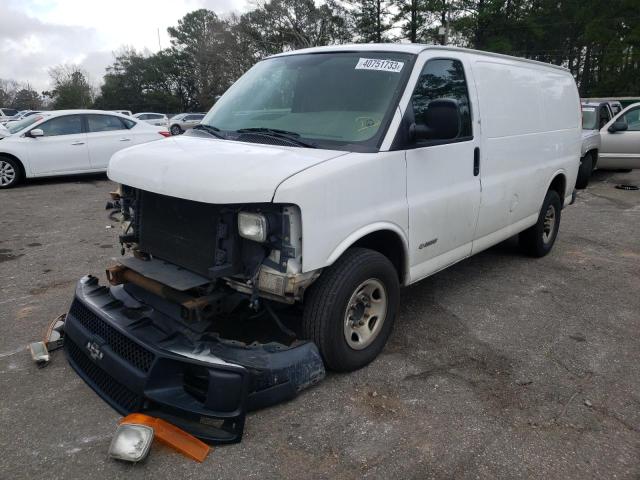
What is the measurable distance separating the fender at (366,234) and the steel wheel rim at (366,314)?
0.31 metres

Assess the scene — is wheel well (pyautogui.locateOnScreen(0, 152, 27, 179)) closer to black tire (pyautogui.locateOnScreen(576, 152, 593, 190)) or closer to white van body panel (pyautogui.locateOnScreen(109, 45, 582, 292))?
white van body panel (pyautogui.locateOnScreen(109, 45, 582, 292))

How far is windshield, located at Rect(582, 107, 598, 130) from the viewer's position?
1138 centimetres

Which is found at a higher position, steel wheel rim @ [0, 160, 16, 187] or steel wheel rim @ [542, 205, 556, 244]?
steel wheel rim @ [0, 160, 16, 187]

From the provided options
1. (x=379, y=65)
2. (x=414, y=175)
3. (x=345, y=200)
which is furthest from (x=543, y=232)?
(x=345, y=200)

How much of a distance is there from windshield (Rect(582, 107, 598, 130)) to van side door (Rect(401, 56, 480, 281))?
8637mm

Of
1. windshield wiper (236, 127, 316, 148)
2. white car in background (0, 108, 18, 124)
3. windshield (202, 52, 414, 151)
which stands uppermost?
white car in background (0, 108, 18, 124)

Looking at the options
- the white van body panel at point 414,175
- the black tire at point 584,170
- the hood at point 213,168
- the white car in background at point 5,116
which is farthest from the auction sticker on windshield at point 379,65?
the white car in background at point 5,116

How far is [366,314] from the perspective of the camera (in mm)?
3533

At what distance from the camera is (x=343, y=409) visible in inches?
121

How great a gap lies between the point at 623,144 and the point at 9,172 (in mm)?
13046

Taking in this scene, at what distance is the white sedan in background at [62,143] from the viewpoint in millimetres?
10531

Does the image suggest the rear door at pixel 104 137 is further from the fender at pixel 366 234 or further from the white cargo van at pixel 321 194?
the fender at pixel 366 234

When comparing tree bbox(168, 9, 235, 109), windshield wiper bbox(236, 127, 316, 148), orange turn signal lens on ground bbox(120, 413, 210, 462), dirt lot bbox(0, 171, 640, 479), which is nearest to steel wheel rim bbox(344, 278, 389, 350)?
dirt lot bbox(0, 171, 640, 479)

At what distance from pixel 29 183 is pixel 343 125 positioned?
1012 cm
